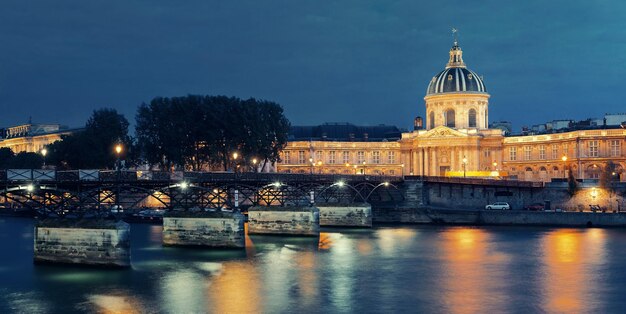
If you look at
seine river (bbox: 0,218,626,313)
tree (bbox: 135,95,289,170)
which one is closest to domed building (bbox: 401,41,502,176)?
tree (bbox: 135,95,289,170)

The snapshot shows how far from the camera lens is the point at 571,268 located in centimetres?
6203

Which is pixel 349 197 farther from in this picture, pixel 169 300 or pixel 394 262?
pixel 169 300

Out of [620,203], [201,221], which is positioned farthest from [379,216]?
[201,221]

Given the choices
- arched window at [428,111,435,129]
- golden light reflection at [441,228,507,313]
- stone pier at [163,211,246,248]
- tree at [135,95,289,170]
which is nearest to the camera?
golden light reflection at [441,228,507,313]

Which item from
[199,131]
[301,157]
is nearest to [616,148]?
[301,157]

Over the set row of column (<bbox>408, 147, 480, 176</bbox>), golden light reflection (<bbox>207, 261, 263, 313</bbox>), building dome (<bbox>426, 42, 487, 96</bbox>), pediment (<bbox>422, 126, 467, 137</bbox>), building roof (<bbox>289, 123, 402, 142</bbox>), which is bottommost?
golden light reflection (<bbox>207, 261, 263, 313</bbox>)

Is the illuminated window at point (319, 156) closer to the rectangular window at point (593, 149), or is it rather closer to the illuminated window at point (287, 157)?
the illuminated window at point (287, 157)

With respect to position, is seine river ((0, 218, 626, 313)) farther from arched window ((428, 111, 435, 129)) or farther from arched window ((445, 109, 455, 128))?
arched window ((428, 111, 435, 129))

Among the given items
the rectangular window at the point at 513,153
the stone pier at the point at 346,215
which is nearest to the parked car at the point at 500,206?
the stone pier at the point at 346,215

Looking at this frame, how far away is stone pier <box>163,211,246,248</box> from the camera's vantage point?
229 ft

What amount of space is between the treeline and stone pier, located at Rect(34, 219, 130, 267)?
57268mm

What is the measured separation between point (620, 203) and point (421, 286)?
67.0m

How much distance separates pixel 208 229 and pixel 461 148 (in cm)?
10281

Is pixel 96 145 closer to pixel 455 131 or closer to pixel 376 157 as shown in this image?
pixel 455 131
